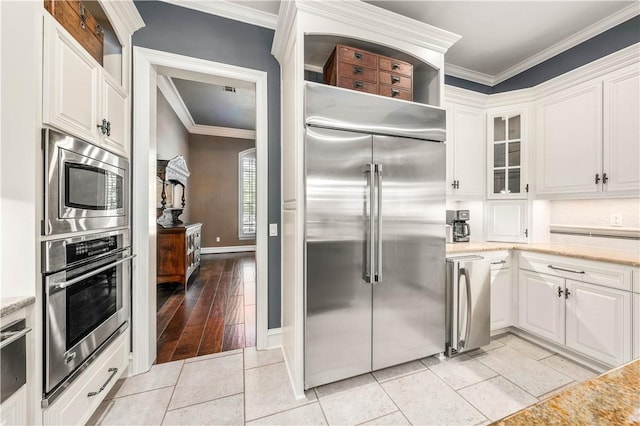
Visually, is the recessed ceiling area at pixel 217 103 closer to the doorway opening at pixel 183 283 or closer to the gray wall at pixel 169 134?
the doorway opening at pixel 183 283

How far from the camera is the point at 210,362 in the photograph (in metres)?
2.15

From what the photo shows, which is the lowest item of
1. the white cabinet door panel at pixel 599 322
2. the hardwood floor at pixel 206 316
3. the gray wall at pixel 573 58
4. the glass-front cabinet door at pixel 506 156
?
the hardwood floor at pixel 206 316

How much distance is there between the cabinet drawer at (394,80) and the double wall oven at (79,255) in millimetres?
2031

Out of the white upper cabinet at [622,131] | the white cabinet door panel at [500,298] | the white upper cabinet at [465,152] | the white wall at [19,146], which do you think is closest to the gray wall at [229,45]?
the white wall at [19,146]

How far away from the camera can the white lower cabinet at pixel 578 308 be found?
187 centimetres

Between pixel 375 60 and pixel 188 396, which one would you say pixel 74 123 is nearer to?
pixel 188 396

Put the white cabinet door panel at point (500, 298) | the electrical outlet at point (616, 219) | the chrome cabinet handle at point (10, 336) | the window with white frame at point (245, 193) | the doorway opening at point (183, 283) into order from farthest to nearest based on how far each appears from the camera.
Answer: the window with white frame at point (245, 193), the white cabinet door panel at point (500, 298), the electrical outlet at point (616, 219), the doorway opening at point (183, 283), the chrome cabinet handle at point (10, 336)

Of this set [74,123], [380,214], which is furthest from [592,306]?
[74,123]

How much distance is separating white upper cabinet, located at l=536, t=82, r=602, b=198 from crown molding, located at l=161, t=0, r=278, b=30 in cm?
293

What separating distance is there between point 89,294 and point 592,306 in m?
3.56

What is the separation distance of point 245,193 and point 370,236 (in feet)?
19.7

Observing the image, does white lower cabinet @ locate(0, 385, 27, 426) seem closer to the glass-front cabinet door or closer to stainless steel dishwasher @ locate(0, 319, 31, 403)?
stainless steel dishwasher @ locate(0, 319, 31, 403)

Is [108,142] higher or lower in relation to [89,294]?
higher

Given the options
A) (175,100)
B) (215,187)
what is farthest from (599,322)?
(215,187)
